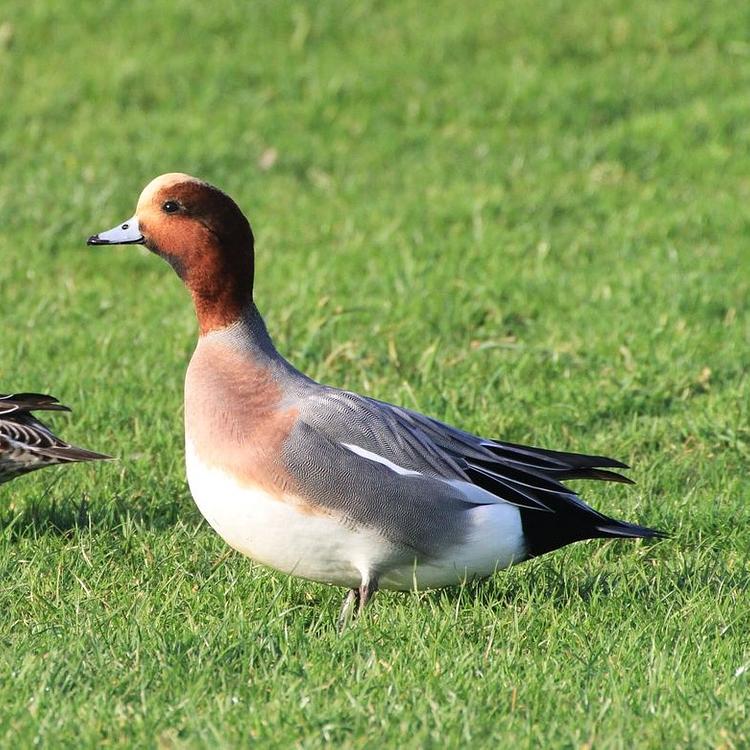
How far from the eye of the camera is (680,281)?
22.7 feet

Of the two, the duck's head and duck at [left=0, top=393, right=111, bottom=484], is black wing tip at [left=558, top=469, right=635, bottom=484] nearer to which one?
the duck's head

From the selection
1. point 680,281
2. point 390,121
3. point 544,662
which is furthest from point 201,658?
point 390,121

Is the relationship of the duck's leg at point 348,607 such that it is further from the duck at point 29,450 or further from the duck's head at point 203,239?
the duck at point 29,450

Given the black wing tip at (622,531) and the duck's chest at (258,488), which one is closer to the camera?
the duck's chest at (258,488)

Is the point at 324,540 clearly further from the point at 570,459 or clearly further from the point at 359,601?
the point at 570,459

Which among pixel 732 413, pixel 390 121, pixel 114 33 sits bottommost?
pixel 732 413

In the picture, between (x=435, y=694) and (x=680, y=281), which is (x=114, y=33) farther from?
Result: (x=435, y=694)

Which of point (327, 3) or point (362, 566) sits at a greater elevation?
point (327, 3)

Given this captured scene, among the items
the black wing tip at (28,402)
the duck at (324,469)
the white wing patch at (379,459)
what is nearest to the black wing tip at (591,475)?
the duck at (324,469)

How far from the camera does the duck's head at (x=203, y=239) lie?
4031 millimetres

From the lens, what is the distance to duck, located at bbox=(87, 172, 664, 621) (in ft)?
12.2

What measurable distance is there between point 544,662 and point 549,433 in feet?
6.62

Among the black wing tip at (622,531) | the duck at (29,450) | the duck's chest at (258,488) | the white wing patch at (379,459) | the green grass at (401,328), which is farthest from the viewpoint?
the duck at (29,450)

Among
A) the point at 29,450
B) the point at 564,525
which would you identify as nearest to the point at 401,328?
the point at 29,450
